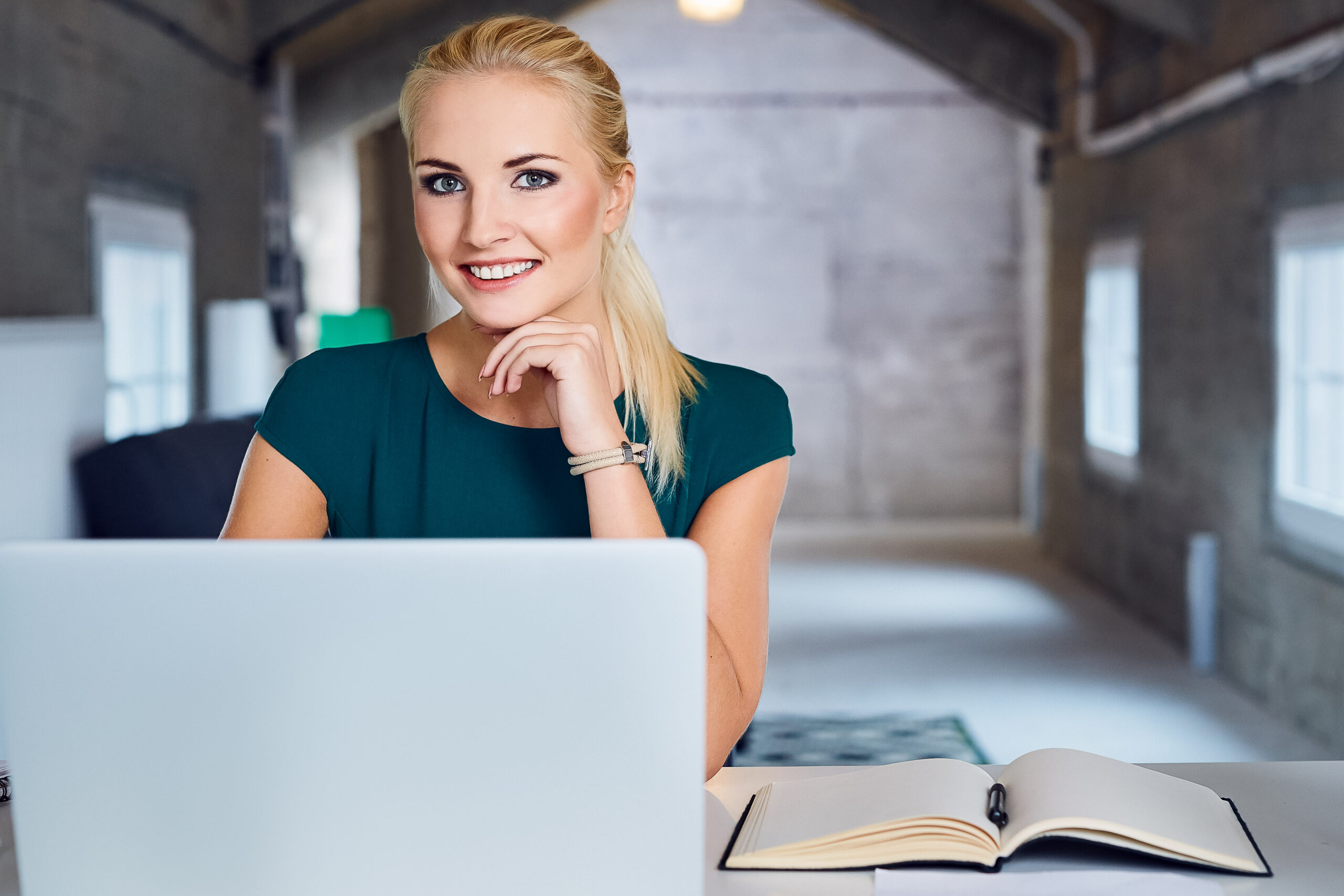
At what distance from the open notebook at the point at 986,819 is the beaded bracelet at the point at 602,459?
34cm

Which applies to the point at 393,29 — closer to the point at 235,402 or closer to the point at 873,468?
the point at 235,402

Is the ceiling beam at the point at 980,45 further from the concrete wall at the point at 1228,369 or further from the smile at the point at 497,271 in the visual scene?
the smile at the point at 497,271

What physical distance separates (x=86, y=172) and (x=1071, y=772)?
3869 mm

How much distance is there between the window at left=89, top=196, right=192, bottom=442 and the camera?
13.9ft

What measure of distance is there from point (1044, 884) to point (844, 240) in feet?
28.2

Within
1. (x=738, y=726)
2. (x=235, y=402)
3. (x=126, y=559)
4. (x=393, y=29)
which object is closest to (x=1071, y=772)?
(x=738, y=726)

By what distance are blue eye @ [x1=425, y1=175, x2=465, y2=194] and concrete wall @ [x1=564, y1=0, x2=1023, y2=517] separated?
26.3 ft

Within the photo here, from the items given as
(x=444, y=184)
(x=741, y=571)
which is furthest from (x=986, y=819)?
(x=444, y=184)

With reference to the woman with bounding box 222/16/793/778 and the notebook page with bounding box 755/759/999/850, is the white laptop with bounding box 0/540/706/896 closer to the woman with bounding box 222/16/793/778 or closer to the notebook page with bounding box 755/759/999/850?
the notebook page with bounding box 755/759/999/850

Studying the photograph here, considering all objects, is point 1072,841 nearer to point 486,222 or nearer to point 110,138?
point 486,222

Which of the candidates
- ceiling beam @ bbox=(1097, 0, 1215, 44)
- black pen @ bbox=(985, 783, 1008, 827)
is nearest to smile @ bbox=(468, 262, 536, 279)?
black pen @ bbox=(985, 783, 1008, 827)

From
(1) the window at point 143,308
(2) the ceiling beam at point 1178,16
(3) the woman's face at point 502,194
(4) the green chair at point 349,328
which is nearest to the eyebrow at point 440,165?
(3) the woman's face at point 502,194

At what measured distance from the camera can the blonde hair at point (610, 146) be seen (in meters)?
1.28

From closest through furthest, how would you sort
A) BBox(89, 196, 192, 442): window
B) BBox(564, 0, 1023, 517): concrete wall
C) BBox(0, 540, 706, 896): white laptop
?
BBox(0, 540, 706, 896): white laptop < BBox(89, 196, 192, 442): window < BBox(564, 0, 1023, 517): concrete wall
